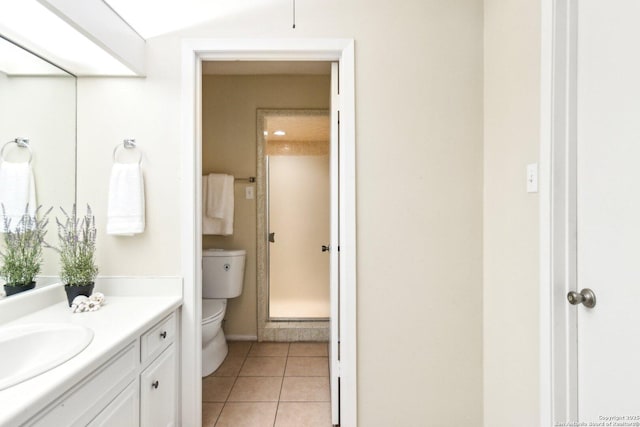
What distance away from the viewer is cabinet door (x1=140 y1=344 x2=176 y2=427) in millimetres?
1267

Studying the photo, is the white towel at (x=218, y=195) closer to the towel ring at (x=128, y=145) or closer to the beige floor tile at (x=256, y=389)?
the towel ring at (x=128, y=145)

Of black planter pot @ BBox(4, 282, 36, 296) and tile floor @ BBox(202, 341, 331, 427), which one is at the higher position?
black planter pot @ BBox(4, 282, 36, 296)

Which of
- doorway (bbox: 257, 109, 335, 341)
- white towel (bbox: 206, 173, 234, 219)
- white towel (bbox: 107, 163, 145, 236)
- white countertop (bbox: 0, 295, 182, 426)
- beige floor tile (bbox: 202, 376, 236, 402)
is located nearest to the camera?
white countertop (bbox: 0, 295, 182, 426)

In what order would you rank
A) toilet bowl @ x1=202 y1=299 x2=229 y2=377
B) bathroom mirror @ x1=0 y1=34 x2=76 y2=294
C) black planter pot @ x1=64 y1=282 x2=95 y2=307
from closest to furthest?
bathroom mirror @ x1=0 y1=34 x2=76 y2=294 → black planter pot @ x1=64 y1=282 x2=95 y2=307 → toilet bowl @ x1=202 y1=299 x2=229 y2=377

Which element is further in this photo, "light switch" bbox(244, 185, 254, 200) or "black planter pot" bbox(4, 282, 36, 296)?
"light switch" bbox(244, 185, 254, 200)

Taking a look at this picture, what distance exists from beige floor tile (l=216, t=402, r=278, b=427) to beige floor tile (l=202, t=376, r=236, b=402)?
117 mm

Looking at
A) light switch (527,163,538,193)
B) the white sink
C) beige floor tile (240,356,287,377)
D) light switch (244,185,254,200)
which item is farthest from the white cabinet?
light switch (527,163,538,193)

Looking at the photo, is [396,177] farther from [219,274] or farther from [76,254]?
[219,274]

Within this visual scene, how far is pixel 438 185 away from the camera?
5.22ft

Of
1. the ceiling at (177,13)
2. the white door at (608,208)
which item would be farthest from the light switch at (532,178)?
the ceiling at (177,13)

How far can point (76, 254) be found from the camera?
144cm

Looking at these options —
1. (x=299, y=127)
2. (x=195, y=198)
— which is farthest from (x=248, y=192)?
(x=195, y=198)

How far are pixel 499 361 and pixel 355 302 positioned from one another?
0.71m

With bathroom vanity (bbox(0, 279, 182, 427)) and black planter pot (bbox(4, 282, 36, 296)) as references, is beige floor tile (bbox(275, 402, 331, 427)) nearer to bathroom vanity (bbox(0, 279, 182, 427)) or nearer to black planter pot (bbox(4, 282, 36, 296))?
bathroom vanity (bbox(0, 279, 182, 427))
